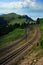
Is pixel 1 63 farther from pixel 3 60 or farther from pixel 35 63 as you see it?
pixel 35 63

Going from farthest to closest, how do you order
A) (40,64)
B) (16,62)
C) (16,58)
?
(16,58)
(16,62)
(40,64)

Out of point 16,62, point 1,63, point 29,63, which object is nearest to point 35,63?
point 29,63

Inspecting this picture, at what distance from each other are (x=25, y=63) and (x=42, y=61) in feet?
13.1

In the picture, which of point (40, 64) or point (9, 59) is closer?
point (40, 64)

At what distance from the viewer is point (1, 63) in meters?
45.7

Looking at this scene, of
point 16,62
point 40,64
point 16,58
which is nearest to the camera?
point 40,64

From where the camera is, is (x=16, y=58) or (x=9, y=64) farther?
(x=16, y=58)

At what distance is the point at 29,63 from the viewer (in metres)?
45.9

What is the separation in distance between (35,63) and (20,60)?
17.8 feet

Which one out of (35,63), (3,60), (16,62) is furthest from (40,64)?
(3,60)

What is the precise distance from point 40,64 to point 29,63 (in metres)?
3.01

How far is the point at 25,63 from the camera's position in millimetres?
46000

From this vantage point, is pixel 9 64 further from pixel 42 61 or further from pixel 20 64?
pixel 42 61

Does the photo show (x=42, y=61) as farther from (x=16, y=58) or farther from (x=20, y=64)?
(x=16, y=58)
